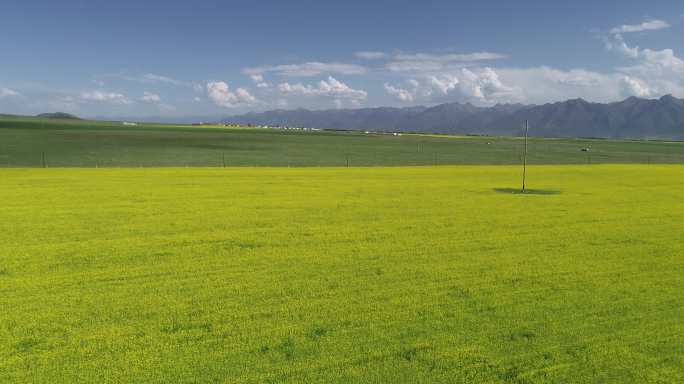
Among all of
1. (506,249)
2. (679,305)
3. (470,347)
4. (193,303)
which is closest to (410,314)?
(470,347)

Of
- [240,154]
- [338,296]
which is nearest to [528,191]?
[338,296]

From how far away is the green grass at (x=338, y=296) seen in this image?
5730mm

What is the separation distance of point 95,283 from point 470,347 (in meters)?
6.83

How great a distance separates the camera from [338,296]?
26.4 feet

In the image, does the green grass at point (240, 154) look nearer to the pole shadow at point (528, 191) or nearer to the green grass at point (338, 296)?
the pole shadow at point (528, 191)

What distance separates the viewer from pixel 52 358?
5.80 meters

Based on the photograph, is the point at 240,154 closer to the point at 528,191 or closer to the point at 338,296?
the point at 528,191

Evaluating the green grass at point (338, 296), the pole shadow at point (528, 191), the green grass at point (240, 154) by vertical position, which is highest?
the green grass at point (240, 154)

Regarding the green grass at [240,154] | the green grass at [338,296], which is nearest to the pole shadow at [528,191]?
the green grass at [338,296]

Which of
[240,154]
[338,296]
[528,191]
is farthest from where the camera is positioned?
[240,154]

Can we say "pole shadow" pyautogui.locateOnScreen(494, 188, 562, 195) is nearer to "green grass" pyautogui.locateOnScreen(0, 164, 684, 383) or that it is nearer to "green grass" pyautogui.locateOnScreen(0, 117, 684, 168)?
"green grass" pyautogui.locateOnScreen(0, 164, 684, 383)

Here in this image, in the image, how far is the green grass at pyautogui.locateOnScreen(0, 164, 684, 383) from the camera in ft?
18.8

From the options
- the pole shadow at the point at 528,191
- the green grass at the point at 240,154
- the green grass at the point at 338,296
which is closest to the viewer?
the green grass at the point at 338,296

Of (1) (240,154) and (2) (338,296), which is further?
(1) (240,154)
